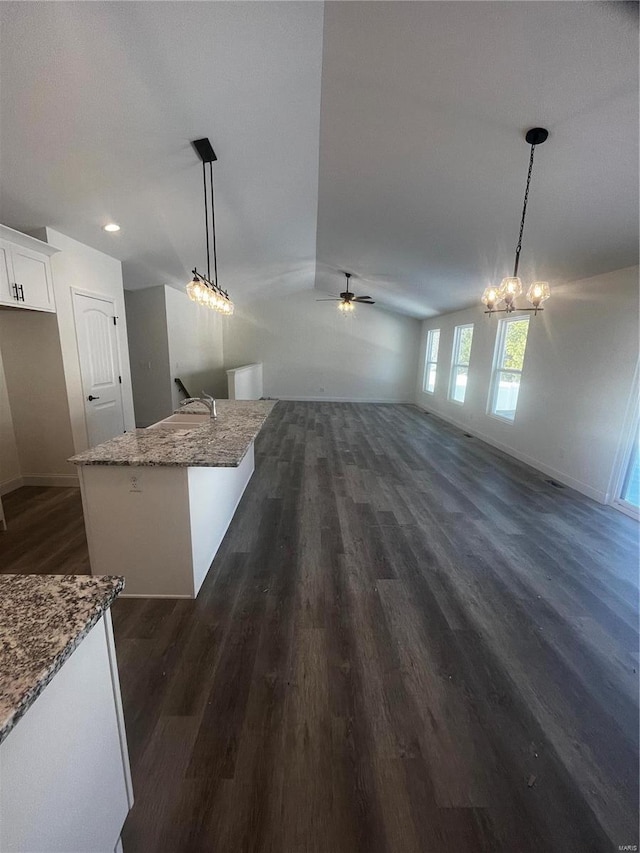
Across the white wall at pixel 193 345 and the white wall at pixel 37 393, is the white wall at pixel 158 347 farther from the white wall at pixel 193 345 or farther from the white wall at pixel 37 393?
the white wall at pixel 37 393

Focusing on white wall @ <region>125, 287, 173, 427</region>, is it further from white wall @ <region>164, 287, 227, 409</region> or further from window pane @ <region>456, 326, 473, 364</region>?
window pane @ <region>456, 326, 473, 364</region>

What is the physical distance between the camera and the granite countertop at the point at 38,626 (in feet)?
1.97

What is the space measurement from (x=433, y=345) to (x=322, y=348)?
295 cm

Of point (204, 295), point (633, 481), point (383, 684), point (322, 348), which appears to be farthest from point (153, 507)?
point (322, 348)

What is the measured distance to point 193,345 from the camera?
286 inches

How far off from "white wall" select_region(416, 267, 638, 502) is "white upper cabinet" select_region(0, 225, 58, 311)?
17.8ft

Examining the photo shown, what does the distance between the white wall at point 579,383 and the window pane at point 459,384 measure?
1650 millimetres

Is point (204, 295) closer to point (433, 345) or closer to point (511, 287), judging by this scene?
point (511, 287)

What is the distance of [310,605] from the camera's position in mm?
2066

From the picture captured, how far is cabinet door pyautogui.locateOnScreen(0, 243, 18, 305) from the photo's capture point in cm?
266

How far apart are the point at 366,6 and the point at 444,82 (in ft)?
1.81

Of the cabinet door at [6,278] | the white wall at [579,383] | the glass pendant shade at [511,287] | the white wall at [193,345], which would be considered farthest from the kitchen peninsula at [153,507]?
the white wall at [193,345]

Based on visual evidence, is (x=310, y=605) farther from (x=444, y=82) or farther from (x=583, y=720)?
(x=444, y=82)

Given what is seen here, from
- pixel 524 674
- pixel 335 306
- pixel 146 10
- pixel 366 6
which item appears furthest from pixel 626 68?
pixel 335 306
